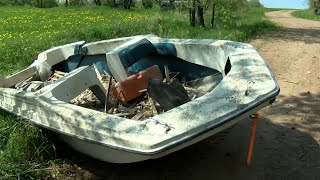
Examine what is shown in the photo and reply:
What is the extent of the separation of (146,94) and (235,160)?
4.09 feet

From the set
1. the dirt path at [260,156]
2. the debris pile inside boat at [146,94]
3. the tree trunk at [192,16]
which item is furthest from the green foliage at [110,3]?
the debris pile inside boat at [146,94]

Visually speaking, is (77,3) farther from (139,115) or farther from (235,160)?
(235,160)

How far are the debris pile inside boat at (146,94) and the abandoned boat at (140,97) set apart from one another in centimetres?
4

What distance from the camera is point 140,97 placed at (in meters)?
4.87

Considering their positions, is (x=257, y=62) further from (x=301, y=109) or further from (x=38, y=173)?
Result: (x=38, y=173)

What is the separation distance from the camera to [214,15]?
1550 cm

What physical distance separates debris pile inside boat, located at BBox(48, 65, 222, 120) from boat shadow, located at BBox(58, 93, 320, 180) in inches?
22.2

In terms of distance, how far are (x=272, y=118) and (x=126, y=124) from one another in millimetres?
3115

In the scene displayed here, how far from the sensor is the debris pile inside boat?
4.12 meters

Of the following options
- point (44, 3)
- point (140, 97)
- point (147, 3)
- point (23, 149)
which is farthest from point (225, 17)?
point (44, 3)

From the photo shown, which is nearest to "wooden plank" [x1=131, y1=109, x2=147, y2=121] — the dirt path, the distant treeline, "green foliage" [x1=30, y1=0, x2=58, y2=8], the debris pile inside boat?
Result: the debris pile inside boat

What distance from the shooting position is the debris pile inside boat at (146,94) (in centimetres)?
412

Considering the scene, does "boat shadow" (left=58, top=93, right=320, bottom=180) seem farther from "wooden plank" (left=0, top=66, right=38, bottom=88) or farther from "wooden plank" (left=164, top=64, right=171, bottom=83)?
"wooden plank" (left=0, top=66, right=38, bottom=88)

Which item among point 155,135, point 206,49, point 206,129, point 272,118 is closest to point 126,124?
point 155,135
